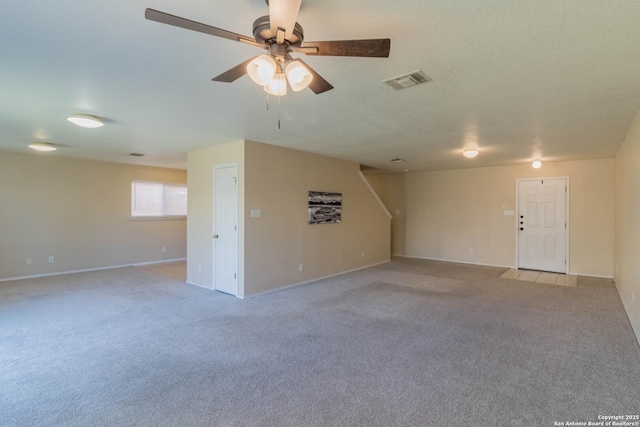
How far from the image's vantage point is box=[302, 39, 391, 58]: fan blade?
1.51 m

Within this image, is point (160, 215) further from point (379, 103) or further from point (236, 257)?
point (379, 103)

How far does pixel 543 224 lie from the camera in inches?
263

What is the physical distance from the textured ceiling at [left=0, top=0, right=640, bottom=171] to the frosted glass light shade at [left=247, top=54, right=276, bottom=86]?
0.83 feet

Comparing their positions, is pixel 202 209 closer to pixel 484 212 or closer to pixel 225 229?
pixel 225 229

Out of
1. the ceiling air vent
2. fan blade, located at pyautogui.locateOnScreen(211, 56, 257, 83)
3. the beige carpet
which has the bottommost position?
the beige carpet

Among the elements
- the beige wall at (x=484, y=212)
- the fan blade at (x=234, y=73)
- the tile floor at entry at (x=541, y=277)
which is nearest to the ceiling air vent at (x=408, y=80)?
the fan blade at (x=234, y=73)

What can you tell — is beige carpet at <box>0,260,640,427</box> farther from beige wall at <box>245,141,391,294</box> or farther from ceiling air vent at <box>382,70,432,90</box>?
ceiling air vent at <box>382,70,432,90</box>

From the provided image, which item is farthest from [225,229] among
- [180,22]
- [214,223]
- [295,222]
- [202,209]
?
[180,22]

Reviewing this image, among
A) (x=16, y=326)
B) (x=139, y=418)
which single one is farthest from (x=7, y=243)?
(x=139, y=418)

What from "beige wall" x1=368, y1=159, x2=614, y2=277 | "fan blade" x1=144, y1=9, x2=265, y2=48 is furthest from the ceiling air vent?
"beige wall" x1=368, y1=159, x2=614, y2=277

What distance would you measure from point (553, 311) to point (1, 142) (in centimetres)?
851

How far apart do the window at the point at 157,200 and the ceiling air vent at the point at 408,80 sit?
23.2 feet

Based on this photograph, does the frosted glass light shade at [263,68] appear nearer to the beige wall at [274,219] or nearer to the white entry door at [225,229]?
the beige wall at [274,219]

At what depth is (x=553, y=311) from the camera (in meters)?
4.05
